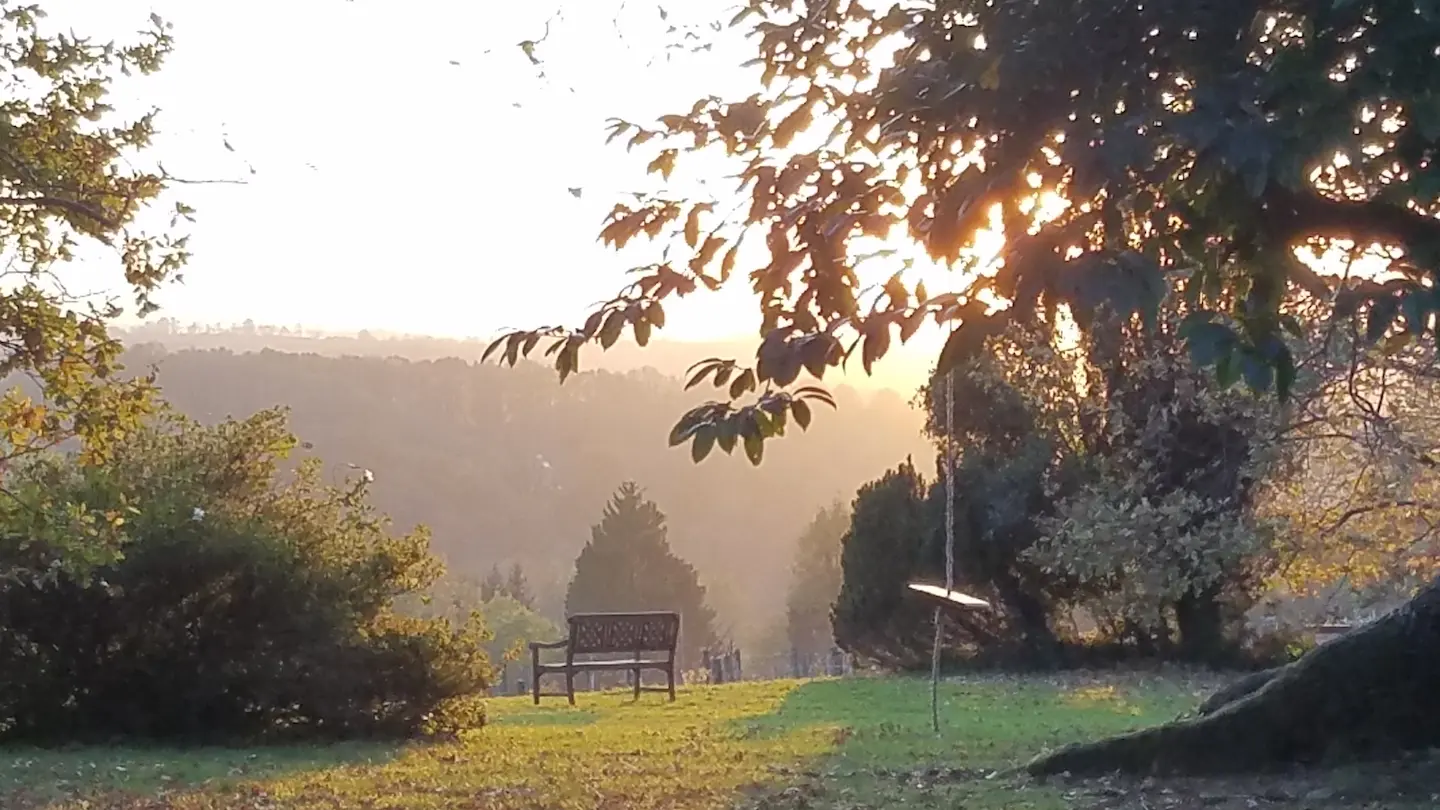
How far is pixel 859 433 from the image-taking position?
31703mm

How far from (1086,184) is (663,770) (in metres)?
6.06

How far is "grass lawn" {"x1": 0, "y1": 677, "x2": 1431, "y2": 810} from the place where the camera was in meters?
6.85

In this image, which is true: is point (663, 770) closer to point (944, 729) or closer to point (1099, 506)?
point (944, 729)

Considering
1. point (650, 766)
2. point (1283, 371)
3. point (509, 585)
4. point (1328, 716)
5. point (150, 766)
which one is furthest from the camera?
point (509, 585)

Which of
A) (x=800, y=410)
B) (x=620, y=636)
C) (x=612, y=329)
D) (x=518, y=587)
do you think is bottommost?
(x=620, y=636)

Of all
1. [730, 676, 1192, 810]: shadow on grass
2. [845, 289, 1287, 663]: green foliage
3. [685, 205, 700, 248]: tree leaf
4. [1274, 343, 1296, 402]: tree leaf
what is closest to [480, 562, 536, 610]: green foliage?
[845, 289, 1287, 663]: green foliage

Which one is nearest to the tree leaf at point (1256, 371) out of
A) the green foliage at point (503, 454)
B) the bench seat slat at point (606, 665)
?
the bench seat slat at point (606, 665)

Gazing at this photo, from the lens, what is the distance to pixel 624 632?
628 inches

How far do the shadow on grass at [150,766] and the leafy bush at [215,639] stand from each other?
0.55 meters

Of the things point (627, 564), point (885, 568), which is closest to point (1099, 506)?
point (885, 568)

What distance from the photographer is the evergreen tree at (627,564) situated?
47656mm

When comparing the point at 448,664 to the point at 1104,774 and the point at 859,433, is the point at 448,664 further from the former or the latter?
the point at 859,433

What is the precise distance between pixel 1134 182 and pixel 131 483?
10.0 m

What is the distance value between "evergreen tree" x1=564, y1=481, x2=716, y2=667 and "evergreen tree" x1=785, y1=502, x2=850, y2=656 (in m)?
4.94
